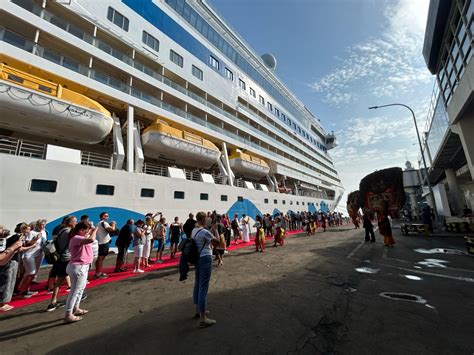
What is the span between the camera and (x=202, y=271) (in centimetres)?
292

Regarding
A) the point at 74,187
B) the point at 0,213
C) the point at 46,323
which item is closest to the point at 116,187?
the point at 74,187

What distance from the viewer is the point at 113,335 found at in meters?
2.68

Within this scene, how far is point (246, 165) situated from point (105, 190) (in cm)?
1264

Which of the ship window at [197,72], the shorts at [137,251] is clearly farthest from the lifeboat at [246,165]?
the shorts at [137,251]

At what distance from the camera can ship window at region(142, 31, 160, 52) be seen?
14263 millimetres

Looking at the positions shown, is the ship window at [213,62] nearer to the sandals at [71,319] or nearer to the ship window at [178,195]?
the ship window at [178,195]

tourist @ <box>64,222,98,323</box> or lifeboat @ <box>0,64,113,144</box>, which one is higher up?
lifeboat @ <box>0,64,113,144</box>

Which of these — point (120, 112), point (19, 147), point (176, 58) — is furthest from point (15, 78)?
point (176, 58)

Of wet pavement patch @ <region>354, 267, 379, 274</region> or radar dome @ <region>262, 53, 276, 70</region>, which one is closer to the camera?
wet pavement patch @ <region>354, 267, 379, 274</region>

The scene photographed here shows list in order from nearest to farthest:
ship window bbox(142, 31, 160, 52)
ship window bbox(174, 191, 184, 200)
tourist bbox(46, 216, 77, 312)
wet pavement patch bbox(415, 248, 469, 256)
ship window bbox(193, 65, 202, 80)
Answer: tourist bbox(46, 216, 77, 312) < wet pavement patch bbox(415, 248, 469, 256) < ship window bbox(174, 191, 184, 200) < ship window bbox(142, 31, 160, 52) < ship window bbox(193, 65, 202, 80)

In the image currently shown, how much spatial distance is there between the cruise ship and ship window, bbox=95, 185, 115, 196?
0.05 m

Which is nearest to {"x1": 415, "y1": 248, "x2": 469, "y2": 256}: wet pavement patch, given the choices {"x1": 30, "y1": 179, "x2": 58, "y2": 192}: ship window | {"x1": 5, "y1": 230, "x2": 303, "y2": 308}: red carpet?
{"x1": 5, "y1": 230, "x2": 303, "y2": 308}: red carpet

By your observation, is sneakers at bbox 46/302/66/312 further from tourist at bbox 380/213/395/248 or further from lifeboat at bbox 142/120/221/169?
tourist at bbox 380/213/395/248

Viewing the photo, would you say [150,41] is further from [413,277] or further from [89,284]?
Result: [413,277]
